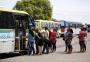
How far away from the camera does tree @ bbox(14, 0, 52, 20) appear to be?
71688 mm

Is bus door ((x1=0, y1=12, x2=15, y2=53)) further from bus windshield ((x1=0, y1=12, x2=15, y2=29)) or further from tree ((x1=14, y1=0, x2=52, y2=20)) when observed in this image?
tree ((x1=14, y1=0, x2=52, y2=20))

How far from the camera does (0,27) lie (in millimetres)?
17500

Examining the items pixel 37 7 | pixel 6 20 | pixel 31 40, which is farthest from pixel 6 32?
pixel 37 7

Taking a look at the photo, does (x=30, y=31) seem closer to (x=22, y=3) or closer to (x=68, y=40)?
(x=68, y=40)

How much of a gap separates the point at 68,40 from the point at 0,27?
18.2ft

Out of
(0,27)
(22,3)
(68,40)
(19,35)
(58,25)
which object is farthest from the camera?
(22,3)

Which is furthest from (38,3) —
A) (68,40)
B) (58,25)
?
(68,40)

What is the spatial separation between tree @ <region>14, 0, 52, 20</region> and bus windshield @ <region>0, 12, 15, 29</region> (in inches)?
2046

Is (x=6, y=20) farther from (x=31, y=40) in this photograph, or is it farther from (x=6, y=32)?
(x=31, y=40)

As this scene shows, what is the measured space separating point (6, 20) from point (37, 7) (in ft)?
185

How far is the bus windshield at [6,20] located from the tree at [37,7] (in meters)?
52.0

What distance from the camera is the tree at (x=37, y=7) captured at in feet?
235

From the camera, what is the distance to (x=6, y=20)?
18.2 metres

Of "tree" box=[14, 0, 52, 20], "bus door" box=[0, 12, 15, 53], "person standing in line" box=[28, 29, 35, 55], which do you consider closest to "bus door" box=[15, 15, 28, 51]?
"person standing in line" box=[28, 29, 35, 55]
